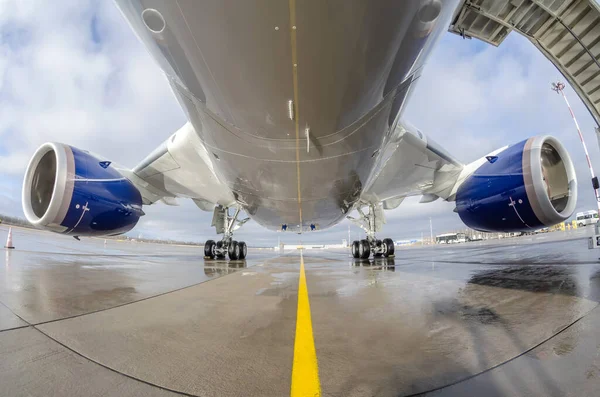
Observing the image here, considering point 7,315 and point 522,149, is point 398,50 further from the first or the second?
point 522,149

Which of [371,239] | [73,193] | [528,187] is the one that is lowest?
[371,239]

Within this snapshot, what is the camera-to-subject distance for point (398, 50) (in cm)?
231

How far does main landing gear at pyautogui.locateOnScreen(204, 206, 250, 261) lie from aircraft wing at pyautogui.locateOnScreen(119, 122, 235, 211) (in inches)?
21.5

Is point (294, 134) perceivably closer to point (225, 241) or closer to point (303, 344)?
point (303, 344)

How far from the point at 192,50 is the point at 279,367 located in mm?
2313

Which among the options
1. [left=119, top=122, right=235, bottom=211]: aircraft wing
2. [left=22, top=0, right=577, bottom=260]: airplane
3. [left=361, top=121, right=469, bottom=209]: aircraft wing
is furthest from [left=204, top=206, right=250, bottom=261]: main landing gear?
[left=361, top=121, right=469, bottom=209]: aircraft wing

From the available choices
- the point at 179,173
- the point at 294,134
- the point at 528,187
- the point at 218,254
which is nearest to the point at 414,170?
the point at 528,187

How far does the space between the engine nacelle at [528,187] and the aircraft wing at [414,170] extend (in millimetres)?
1187

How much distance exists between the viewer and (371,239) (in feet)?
33.0

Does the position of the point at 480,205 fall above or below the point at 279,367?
above

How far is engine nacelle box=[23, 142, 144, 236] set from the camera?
17.4 ft

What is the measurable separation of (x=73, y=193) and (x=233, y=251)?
5.33 meters

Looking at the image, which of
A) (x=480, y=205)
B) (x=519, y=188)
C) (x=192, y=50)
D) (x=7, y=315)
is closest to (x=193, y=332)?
(x=7, y=315)

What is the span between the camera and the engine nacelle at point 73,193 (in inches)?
209
